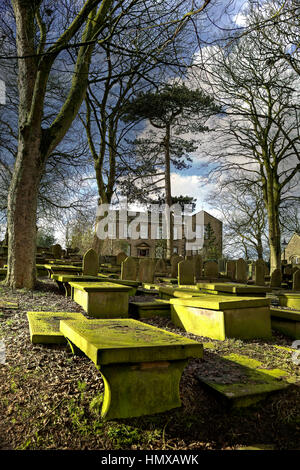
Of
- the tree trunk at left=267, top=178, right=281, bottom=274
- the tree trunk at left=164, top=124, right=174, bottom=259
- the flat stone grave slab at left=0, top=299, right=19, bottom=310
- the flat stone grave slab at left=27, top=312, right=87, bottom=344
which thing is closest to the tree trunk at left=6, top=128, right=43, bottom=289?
the flat stone grave slab at left=0, top=299, right=19, bottom=310

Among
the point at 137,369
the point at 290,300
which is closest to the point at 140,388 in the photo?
the point at 137,369

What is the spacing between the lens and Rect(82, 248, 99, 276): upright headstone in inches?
299

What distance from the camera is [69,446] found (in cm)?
182

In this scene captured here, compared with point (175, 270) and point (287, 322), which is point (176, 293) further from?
point (175, 270)

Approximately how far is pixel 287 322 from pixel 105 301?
2.66 metres

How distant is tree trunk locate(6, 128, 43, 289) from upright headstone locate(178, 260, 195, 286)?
3823 mm

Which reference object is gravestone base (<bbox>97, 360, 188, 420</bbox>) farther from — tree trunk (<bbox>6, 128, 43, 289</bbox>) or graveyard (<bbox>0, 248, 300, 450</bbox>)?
tree trunk (<bbox>6, 128, 43, 289</bbox>)

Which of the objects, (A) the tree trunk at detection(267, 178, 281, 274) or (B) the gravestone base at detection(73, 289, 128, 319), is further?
(A) the tree trunk at detection(267, 178, 281, 274)

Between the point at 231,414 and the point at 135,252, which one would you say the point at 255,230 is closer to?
the point at 135,252

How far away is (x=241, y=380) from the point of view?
254 centimetres

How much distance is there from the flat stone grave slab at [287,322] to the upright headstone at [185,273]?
4.13m

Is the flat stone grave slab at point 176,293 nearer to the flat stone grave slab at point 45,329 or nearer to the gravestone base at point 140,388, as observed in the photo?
the flat stone grave slab at point 45,329

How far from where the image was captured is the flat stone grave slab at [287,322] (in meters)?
4.39

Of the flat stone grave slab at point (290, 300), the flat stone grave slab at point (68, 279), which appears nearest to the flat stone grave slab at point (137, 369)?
the flat stone grave slab at point (68, 279)
